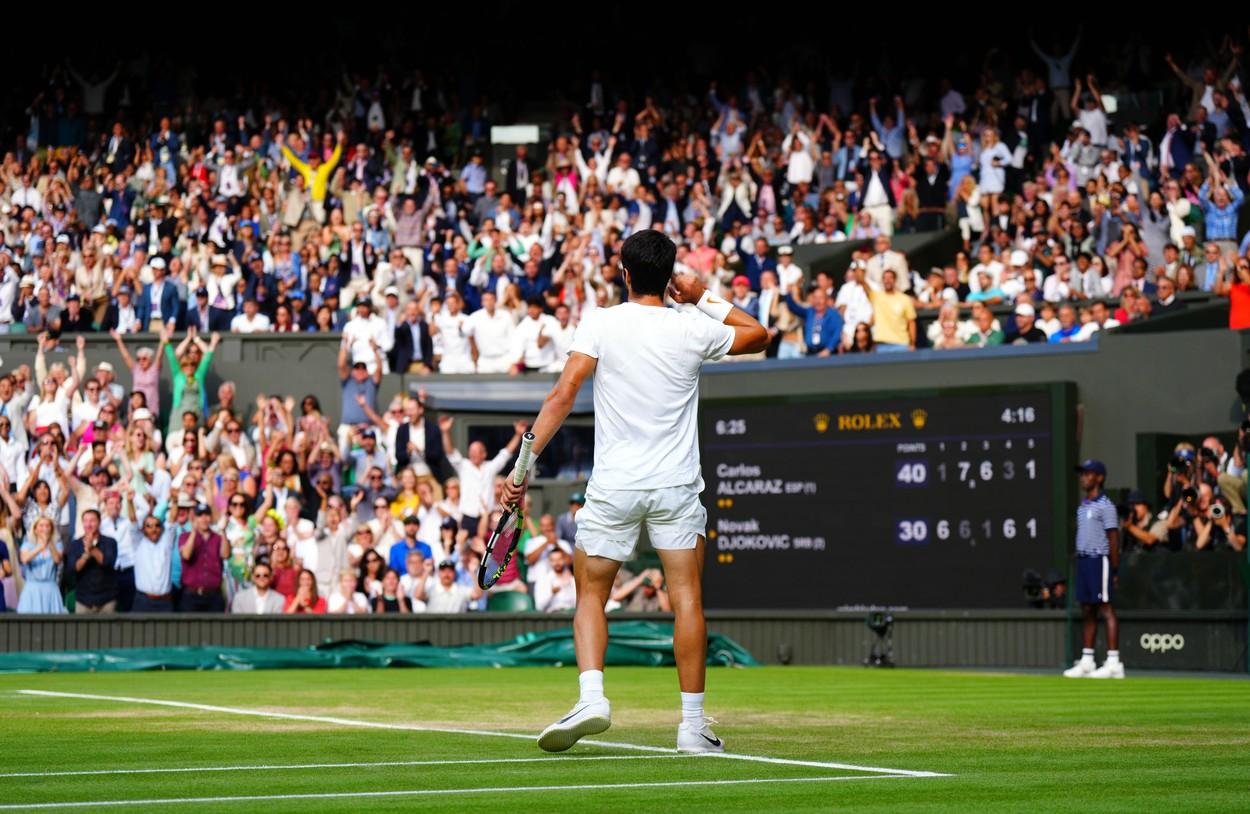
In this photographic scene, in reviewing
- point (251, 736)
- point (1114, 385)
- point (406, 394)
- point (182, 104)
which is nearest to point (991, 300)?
point (1114, 385)

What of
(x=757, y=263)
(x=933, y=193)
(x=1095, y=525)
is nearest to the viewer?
(x=1095, y=525)

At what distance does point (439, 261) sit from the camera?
28781 millimetres

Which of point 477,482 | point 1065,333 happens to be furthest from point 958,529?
point 477,482

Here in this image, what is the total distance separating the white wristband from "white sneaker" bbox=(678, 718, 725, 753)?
Answer: 69.6 inches

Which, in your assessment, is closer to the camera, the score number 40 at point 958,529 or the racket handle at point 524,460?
the racket handle at point 524,460

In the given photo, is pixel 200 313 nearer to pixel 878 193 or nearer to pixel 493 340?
pixel 493 340

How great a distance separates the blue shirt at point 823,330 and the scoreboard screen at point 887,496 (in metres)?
1.78

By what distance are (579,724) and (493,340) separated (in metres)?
18.2

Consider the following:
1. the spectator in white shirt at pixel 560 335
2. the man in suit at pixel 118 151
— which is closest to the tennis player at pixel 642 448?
the spectator in white shirt at pixel 560 335

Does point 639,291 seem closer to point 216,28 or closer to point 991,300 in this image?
point 991,300

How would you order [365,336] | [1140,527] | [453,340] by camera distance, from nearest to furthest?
[1140,527]
[365,336]
[453,340]

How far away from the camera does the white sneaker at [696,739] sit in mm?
8047

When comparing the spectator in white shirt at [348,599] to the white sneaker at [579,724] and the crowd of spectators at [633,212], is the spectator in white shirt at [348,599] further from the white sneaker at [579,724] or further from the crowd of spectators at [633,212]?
the white sneaker at [579,724]

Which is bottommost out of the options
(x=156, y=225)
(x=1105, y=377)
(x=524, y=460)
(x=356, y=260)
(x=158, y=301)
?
(x=524, y=460)
